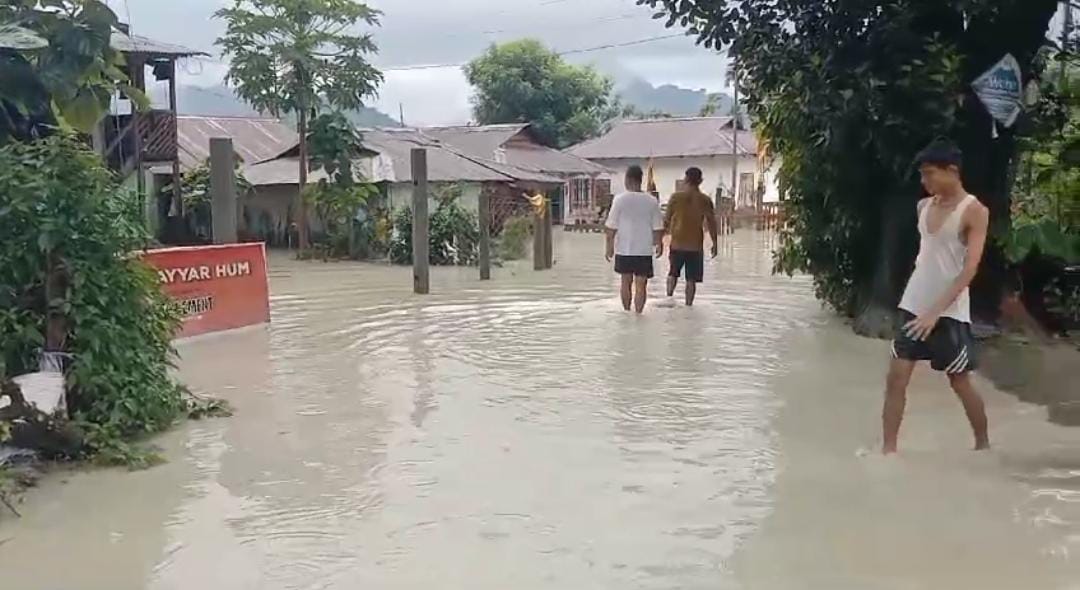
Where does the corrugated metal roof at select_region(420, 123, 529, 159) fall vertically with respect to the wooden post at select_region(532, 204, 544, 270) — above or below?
above

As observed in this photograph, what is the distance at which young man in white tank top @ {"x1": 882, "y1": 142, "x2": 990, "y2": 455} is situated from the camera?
243 inches

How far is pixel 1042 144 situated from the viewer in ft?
36.4

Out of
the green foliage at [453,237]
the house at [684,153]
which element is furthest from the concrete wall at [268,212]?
the house at [684,153]

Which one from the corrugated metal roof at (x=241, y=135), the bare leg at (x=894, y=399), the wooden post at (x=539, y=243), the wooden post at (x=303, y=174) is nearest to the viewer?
the bare leg at (x=894, y=399)

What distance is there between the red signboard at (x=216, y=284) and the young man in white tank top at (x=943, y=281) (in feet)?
22.3

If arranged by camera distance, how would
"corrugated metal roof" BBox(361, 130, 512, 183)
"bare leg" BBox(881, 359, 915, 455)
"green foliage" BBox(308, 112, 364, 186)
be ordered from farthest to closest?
1. "corrugated metal roof" BBox(361, 130, 512, 183)
2. "green foliage" BBox(308, 112, 364, 186)
3. "bare leg" BBox(881, 359, 915, 455)

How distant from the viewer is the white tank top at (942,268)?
20.4 ft

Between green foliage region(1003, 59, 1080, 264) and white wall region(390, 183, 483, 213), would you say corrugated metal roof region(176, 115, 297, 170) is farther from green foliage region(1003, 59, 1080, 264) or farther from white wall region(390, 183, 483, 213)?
green foliage region(1003, 59, 1080, 264)

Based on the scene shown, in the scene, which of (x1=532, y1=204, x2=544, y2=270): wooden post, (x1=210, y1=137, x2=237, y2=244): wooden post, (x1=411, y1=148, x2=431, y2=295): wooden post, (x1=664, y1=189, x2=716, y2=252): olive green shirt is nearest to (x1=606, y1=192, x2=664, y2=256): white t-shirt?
(x1=664, y1=189, x2=716, y2=252): olive green shirt

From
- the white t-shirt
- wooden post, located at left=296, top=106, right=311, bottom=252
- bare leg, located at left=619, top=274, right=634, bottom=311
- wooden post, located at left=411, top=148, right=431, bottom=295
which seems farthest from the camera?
wooden post, located at left=296, top=106, right=311, bottom=252

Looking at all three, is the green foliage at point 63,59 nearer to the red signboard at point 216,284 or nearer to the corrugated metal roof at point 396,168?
the red signboard at point 216,284

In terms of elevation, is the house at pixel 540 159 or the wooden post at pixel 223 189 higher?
the house at pixel 540 159

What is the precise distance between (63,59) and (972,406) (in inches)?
190

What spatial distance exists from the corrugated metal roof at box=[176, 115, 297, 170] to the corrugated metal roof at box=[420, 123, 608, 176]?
5.97 metres
